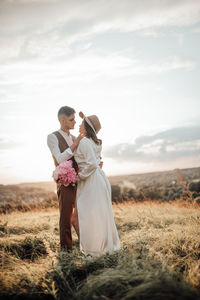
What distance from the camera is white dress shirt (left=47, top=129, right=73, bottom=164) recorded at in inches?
171

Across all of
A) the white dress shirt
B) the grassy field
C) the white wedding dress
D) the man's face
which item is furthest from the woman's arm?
the grassy field

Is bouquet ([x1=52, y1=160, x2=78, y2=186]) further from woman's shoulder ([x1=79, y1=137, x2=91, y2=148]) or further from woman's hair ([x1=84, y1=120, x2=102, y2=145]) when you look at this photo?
woman's hair ([x1=84, y1=120, x2=102, y2=145])

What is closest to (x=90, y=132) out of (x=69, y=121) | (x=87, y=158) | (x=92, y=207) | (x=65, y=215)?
(x=87, y=158)

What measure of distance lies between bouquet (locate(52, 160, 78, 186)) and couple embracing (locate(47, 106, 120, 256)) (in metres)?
0.14

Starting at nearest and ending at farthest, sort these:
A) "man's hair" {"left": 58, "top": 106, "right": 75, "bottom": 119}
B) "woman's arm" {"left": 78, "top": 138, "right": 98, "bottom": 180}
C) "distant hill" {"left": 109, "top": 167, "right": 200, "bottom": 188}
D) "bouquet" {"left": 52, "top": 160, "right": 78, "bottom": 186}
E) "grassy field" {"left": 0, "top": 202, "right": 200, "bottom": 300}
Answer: "grassy field" {"left": 0, "top": 202, "right": 200, "bottom": 300}
"bouquet" {"left": 52, "top": 160, "right": 78, "bottom": 186}
"woman's arm" {"left": 78, "top": 138, "right": 98, "bottom": 180}
"man's hair" {"left": 58, "top": 106, "right": 75, "bottom": 119}
"distant hill" {"left": 109, "top": 167, "right": 200, "bottom": 188}

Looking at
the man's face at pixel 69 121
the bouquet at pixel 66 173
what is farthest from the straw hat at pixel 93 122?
the bouquet at pixel 66 173

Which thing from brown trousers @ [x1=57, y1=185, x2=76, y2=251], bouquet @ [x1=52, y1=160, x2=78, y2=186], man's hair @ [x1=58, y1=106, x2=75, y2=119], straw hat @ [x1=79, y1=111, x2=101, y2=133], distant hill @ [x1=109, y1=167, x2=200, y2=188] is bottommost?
distant hill @ [x1=109, y1=167, x2=200, y2=188]

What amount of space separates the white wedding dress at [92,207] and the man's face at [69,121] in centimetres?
70

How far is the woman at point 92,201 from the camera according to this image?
424 centimetres

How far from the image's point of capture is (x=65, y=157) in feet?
14.3

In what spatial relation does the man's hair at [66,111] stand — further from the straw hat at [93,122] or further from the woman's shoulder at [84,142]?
the woman's shoulder at [84,142]

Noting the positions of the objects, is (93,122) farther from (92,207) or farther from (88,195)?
(92,207)

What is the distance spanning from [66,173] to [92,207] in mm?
728

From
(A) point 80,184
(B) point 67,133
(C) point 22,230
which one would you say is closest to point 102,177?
(A) point 80,184
